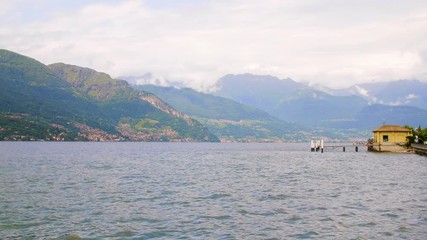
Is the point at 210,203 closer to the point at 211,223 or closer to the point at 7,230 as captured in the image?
the point at 211,223

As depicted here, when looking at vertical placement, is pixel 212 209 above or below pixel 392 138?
below

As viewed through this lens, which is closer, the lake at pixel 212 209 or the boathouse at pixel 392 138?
the lake at pixel 212 209

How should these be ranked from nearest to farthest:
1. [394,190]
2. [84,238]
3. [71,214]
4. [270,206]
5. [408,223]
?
[84,238] → [408,223] → [71,214] → [270,206] → [394,190]

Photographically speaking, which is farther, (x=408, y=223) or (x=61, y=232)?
(x=408, y=223)

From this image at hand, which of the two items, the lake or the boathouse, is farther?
the boathouse

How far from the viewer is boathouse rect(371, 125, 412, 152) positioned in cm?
15150

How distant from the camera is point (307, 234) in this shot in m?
29.4

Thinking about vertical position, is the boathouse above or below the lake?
above

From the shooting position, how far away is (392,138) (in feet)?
503

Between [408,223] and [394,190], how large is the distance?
20.8m

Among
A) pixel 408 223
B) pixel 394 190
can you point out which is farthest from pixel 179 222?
pixel 394 190

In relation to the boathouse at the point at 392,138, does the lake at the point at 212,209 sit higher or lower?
lower

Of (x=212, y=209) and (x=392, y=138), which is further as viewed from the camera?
(x=392, y=138)

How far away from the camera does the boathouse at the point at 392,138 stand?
152 metres
